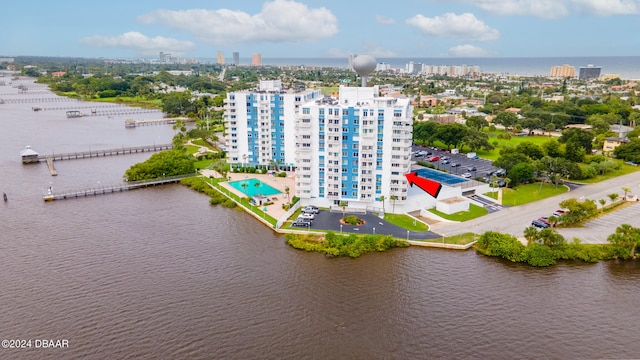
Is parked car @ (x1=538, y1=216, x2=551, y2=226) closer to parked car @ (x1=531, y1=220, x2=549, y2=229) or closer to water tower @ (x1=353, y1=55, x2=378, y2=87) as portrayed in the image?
parked car @ (x1=531, y1=220, x2=549, y2=229)

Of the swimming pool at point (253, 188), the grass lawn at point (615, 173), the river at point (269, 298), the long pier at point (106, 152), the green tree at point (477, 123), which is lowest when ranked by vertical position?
the river at point (269, 298)

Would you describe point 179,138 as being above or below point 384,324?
above

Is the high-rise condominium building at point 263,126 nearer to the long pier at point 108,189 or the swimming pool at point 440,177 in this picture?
the long pier at point 108,189

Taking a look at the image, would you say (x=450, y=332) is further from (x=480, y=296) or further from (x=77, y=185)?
(x=77, y=185)

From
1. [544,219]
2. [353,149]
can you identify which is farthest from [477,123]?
[353,149]

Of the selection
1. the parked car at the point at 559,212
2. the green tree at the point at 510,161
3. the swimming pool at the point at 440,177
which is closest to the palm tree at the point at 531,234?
the parked car at the point at 559,212

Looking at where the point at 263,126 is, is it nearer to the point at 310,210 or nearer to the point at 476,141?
the point at 310,210

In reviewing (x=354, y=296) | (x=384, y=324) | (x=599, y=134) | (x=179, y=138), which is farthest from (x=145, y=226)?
(x=599, y=134)
